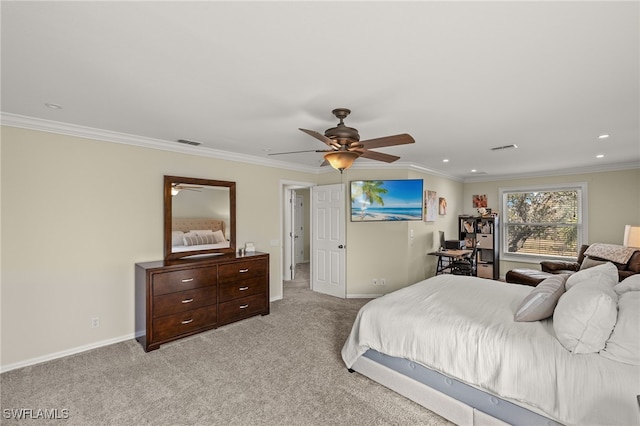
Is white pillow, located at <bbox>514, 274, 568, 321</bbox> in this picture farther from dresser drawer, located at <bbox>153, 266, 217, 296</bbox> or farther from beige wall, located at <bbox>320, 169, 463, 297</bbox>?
dresser drawer, located at <bbox>153, 266, 217, 296</bbox>

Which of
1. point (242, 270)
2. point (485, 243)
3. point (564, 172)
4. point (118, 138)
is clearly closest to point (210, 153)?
point (118, 138)

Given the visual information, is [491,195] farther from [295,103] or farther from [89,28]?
[89,28]

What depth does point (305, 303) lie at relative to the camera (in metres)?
4.88

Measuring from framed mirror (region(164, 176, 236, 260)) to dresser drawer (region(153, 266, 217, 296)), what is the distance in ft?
1.70

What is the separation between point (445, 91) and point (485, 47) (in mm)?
602

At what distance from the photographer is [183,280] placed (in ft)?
11.3

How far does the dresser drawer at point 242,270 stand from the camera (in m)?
3.83

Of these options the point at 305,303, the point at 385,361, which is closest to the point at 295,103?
the point at 385,361

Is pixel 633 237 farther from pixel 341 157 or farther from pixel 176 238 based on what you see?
pixel 176 238

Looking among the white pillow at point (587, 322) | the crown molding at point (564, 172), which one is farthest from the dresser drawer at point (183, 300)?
the crown molding at point (564, 172)

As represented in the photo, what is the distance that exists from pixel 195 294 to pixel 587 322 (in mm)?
3620

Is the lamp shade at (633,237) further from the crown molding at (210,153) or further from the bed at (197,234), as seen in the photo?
the bed at (197,234)

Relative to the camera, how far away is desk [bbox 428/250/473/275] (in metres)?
5.55

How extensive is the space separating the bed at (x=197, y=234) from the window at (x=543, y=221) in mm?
6371
